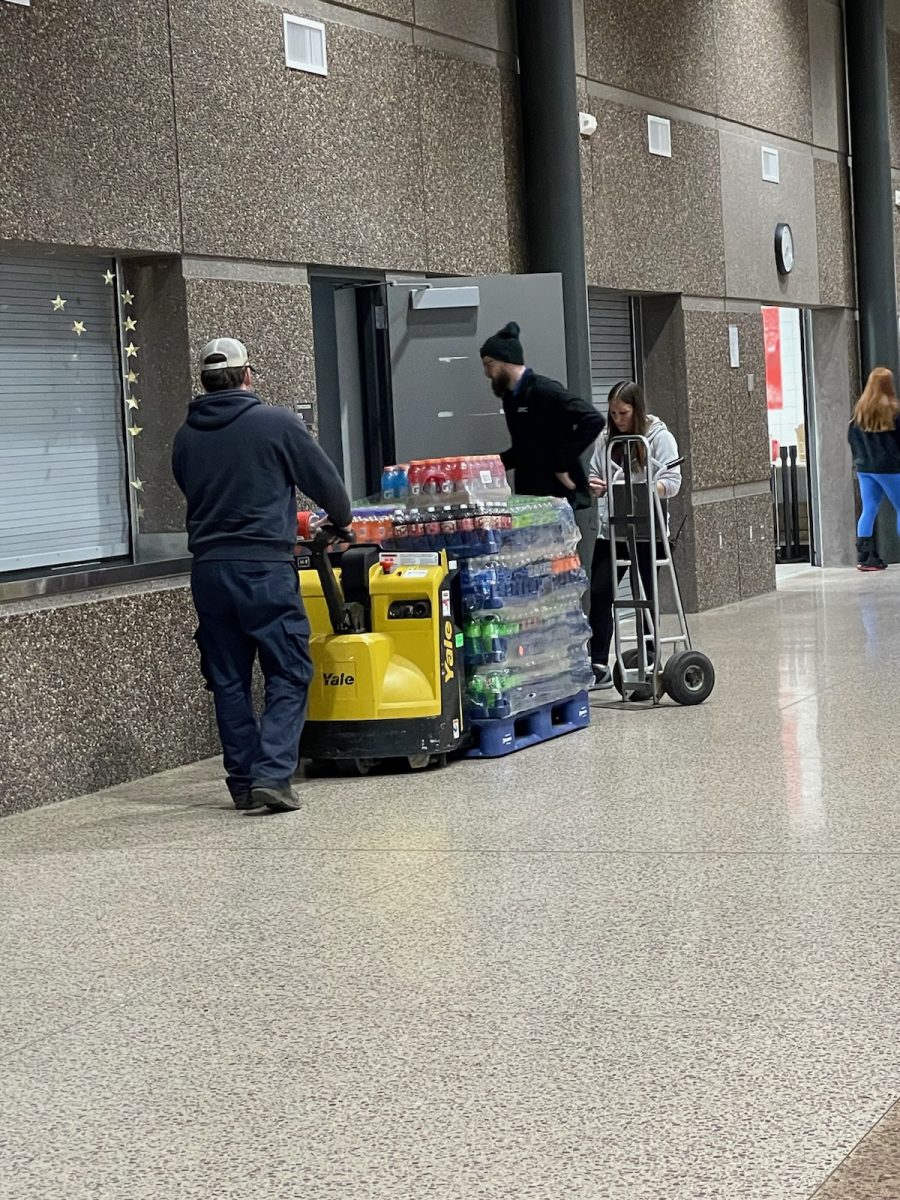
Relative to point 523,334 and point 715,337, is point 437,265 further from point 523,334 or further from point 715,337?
→ point 715,337

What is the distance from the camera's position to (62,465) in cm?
762

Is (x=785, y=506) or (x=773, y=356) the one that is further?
(x=785, y=506)

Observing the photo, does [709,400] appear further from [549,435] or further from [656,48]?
[549,435]

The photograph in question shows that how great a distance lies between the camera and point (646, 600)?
28.2 feet

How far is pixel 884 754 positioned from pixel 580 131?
5.66 meters

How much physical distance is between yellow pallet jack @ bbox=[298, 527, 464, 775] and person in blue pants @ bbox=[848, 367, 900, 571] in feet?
29.5

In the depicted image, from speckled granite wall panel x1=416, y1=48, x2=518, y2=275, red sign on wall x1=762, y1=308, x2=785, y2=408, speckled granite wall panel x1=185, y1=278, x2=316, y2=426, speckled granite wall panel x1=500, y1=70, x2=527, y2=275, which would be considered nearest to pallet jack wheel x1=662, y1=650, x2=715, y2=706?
speckled granite wall panel x1=185, y1=278, x2=316, y2=426

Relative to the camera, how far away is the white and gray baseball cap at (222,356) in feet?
22.2

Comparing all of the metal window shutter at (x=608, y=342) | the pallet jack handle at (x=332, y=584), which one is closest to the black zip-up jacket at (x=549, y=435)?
the pallet jack handle at (x=332, y=584)

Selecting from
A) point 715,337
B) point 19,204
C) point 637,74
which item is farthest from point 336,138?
point 715,337

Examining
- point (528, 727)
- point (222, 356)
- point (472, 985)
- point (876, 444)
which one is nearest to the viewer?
point (472, 985)

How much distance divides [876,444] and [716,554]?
2817 millimetres

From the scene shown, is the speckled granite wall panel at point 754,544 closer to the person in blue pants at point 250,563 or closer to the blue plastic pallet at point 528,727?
the blue plastic pallet at point 528,727

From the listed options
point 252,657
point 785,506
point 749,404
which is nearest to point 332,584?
point 252,657
